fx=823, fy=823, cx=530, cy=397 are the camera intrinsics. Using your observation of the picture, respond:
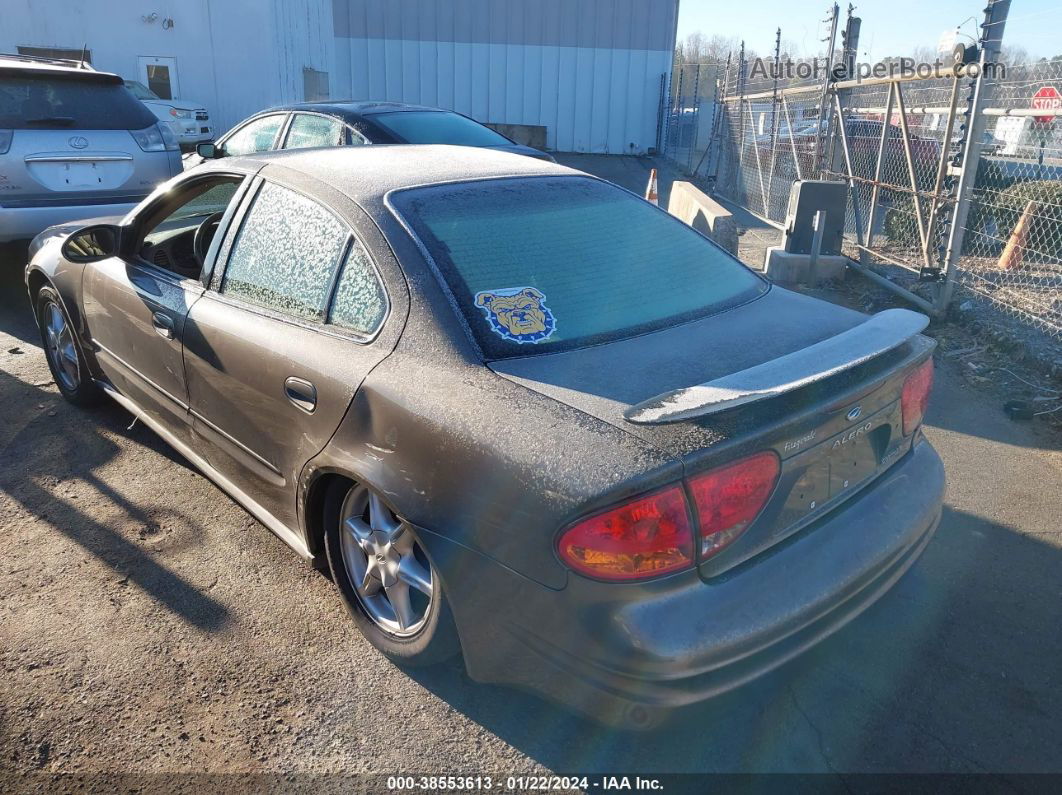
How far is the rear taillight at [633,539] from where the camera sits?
6.41 ft

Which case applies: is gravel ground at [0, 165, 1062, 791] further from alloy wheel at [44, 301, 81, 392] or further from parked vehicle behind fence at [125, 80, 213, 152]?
parked vehicle behind fence at [125, 80, 213, 152]

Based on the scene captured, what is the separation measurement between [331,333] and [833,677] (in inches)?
78.8

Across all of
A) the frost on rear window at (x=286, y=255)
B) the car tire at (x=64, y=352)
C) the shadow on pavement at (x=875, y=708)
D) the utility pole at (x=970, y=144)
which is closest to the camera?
the shadow on pavement at (x=875, y=708)

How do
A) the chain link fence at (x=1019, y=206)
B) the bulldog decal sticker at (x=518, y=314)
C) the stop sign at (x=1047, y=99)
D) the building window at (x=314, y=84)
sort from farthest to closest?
the building window at (x=314, y=84) < the chain link fence at (x=1019, y=206) < the stop sign at (x=1047, y=99) < the bulldog decal sticker at (x=518, y=314)

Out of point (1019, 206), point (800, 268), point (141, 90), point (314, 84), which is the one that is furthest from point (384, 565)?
point (314, 84)

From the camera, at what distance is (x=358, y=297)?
2688 mm

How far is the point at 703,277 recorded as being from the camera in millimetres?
3127

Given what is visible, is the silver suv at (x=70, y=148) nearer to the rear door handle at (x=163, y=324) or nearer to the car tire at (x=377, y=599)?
the rear door handle at (x=163, y=324)

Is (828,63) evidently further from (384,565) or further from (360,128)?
(384,565)

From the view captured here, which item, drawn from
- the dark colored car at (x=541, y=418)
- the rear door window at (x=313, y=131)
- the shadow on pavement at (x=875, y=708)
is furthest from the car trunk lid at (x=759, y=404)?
the rear door window at (x=313, y=131)

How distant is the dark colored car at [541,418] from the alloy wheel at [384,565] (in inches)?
0.4

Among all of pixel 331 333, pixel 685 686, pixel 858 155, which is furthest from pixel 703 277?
pixel 858 155

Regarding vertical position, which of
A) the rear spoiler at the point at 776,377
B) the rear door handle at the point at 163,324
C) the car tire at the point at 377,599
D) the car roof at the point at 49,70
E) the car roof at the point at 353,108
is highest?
the car roof at the point at 49,70

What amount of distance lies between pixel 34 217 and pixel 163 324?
13.4 feet
